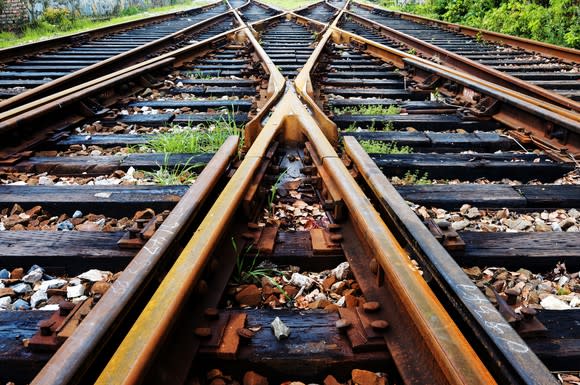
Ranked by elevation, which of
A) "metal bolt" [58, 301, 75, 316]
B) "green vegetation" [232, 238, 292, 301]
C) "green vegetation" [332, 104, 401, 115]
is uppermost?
"green vegetation" [332, 104, 401, 115]

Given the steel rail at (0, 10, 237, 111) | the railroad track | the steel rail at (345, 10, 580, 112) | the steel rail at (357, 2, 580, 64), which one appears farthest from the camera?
the steel rail at (357, 2, 580, 64)

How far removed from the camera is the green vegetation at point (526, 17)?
8539mm

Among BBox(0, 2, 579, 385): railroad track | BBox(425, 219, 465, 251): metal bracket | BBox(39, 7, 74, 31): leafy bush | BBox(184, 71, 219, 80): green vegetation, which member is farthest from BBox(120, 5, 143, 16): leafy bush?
BBox(425, 219, 465, 251): metal bracket

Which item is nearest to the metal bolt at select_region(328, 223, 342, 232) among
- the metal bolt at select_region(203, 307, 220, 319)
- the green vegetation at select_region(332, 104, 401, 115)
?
the metal bolt at select_region(203, 307, 220, 319)

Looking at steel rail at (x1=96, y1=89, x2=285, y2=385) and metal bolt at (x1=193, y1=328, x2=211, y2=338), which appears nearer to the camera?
steel rail at (x1=96, y1=89, x2=285, y2=385)

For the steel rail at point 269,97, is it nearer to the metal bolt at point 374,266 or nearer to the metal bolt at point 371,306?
the metal bolt at point 374,266

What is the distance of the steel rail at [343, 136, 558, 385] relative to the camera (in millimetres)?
1132

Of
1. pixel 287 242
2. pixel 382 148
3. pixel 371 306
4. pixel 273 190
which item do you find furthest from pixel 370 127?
pixel 371 306

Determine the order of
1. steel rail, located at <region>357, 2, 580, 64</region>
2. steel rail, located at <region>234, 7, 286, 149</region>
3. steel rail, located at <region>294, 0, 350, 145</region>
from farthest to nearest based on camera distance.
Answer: steel rail, located at <region>357, 2, 580, 64</region> < steel rail, located at <region>294, 0, 350, 145</region> < steel rail, located at <region>234, 7, 286, 149</region>

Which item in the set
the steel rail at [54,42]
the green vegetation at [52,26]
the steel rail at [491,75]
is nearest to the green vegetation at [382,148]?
the steel rail at [491,75]

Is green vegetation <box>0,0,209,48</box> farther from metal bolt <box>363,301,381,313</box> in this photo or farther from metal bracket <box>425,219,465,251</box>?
metal bolt <box>363,301,381,313</box>

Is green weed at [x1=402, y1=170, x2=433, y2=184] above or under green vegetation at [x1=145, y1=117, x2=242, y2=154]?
under

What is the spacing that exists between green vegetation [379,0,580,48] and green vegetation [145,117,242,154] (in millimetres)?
7379

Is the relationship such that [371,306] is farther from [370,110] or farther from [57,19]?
[57,19]
